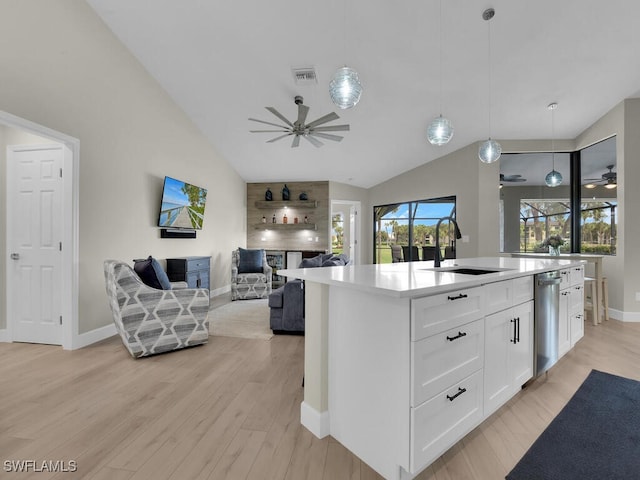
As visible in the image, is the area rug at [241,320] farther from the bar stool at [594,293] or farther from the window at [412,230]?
the bar stool at [594,293]

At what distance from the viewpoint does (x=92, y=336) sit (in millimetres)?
3328

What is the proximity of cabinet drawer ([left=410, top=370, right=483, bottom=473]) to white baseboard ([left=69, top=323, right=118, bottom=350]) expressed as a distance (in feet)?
11.1

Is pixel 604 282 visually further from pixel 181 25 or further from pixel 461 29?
pixel 181 25

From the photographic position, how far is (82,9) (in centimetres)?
325

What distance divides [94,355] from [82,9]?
3.52m

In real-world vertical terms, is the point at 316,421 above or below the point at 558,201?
below

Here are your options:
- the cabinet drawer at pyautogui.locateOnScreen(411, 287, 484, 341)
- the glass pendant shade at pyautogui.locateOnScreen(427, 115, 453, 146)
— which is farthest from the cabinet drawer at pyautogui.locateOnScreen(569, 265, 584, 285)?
the cabinet drawer at pyautogui.locateOnScreen(411, 287, 484, 341)

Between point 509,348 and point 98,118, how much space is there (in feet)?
14.4

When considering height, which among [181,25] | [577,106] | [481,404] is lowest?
[481,404]

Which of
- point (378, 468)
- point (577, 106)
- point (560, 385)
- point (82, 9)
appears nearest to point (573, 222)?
point (577, 106)

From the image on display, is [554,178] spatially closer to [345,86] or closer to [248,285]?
[345,86]

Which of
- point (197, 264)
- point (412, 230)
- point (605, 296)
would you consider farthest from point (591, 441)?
point (412, 230)

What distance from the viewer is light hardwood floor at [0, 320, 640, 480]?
1.52 meters

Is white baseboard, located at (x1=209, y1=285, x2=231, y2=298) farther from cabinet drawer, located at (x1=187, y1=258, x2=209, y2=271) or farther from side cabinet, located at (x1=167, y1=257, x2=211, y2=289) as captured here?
side cabinet, located at (x1=167, y1=257, x2=211, y2=289)
